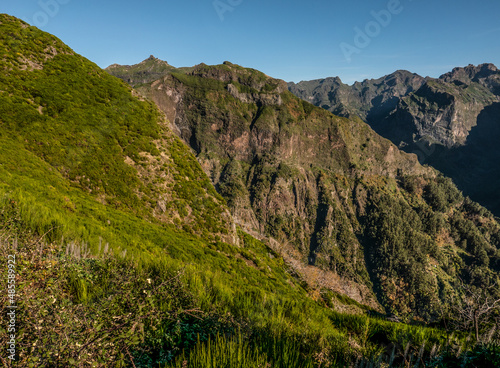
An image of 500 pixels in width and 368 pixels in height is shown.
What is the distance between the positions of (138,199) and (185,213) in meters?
4.43

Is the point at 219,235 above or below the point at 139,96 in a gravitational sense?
below

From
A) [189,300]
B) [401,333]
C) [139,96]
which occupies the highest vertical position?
[139,96]

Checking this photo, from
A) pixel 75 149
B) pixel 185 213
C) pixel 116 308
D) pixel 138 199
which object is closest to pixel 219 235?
pixel 185 213

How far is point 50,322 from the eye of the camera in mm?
2336

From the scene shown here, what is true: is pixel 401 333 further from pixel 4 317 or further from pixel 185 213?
pixel 185 213
